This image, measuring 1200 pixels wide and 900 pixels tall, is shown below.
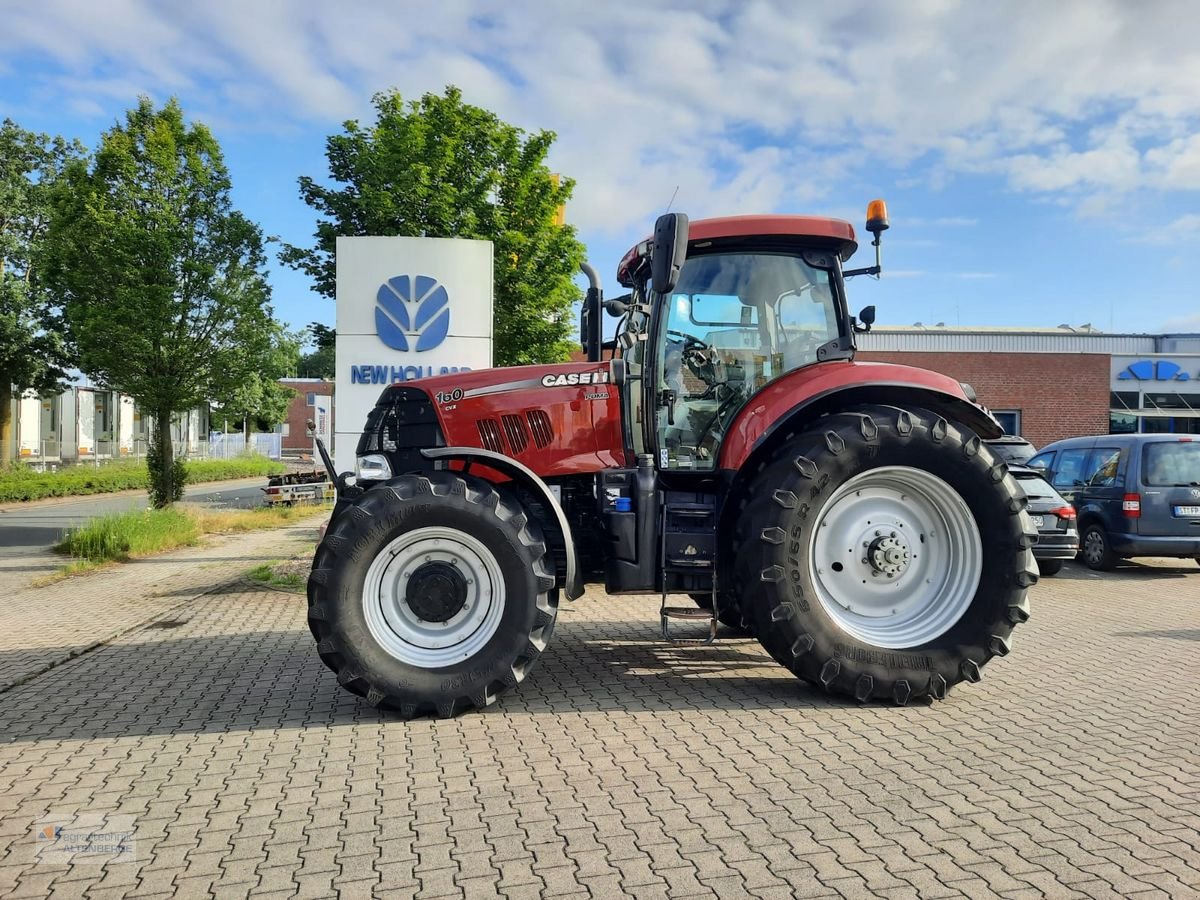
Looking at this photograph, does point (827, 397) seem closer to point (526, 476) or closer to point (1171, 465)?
point (526, 476)

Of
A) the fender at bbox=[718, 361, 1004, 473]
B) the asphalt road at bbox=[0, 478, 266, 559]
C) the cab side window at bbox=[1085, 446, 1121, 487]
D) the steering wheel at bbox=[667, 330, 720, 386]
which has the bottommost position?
the asphalt road at bbox=[0, 478, 266, 559]

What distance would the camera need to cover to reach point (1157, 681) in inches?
234

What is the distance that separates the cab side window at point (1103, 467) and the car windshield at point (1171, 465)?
38cm

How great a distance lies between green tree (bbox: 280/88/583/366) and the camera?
1481 centimetres

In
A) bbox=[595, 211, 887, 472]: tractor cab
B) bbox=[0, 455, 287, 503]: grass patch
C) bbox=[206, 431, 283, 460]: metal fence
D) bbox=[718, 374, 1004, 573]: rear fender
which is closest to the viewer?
bbox=[718, 374, 1004, 573]: rear fender

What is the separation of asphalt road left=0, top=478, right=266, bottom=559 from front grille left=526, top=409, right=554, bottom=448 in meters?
12.2

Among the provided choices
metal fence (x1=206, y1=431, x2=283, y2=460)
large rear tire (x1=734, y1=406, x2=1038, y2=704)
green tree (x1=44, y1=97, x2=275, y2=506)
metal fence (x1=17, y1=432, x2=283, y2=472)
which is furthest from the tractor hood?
metal fence (x1=206, y1=431, x2=283, y2=460)

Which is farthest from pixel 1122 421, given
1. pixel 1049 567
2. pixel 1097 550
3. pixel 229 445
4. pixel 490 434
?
pixel 229 445

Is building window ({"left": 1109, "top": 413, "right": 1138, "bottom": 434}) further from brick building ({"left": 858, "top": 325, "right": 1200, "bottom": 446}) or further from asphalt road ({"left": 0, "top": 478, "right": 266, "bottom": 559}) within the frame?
asphalt road ({"left": 0, "top": 478, "right": 266, "bottom": 559})

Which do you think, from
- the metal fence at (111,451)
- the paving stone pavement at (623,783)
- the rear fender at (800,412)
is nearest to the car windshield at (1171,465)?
the paving stone pavement at (623,783)

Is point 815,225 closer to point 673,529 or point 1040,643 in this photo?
A: point 673,529

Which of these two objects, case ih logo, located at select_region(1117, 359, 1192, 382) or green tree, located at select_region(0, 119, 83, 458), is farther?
case ih logo, located at select_region(1117, 359, 1192, 382)

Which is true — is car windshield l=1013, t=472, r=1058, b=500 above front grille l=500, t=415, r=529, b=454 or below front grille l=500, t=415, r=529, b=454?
below

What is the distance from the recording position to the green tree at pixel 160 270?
16.0m
